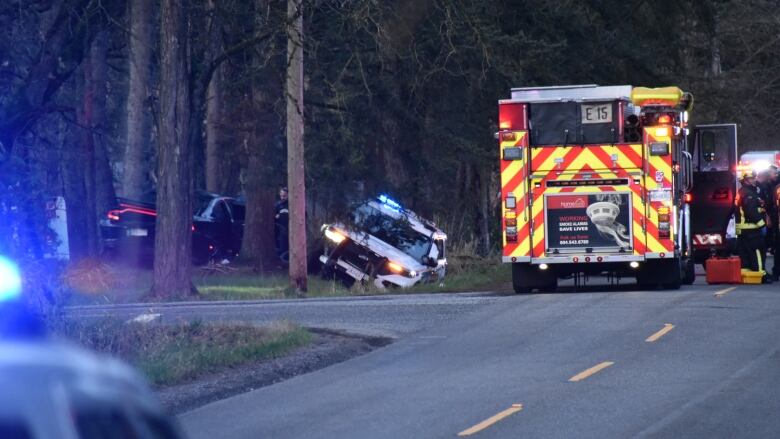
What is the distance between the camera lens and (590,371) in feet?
41.1

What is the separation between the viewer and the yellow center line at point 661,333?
47.6 ft

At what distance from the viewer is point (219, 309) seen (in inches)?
778

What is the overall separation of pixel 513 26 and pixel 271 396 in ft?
68.6

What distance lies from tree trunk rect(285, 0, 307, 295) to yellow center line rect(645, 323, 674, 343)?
381 inches

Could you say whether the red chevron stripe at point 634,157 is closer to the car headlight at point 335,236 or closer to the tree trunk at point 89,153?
the car headlight at point 335,236

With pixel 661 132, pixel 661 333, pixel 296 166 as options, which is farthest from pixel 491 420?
pixel 296 166

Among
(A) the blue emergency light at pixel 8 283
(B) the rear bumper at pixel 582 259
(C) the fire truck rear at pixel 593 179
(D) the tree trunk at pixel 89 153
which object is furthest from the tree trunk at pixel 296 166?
(A) the blue emergency light at pixel 8 283

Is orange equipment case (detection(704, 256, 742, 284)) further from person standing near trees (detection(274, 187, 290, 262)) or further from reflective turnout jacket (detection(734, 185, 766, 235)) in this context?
person standing near trees (detection(274, 187, 290, 262))

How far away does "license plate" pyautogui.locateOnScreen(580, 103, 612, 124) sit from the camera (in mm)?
20578

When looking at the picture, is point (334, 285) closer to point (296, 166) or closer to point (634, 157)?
point (296, 166)

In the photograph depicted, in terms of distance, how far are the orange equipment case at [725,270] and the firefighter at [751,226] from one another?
0.21 meters

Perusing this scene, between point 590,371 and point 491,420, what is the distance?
2.65 meters

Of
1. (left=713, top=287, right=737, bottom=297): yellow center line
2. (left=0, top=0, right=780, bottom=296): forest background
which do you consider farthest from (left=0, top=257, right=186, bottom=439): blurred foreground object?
(left=0, top=0, right=780, bottom=296): forest background

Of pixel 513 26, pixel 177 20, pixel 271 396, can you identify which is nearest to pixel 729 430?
pixel 271 396
